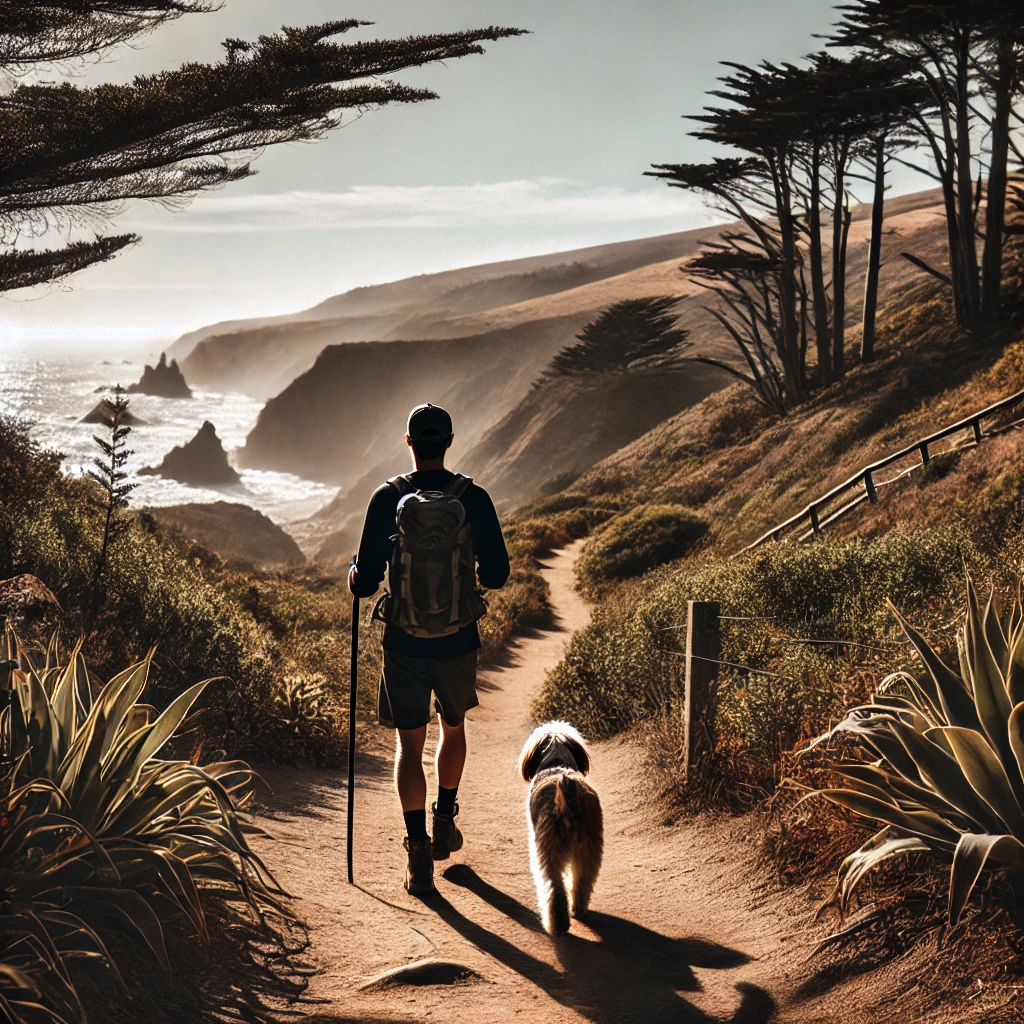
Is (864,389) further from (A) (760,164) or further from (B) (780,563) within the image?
(B) (780,563)

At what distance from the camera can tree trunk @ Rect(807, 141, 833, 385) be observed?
27234mm

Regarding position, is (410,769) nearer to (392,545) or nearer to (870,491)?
(392,545)

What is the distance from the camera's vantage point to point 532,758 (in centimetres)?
445

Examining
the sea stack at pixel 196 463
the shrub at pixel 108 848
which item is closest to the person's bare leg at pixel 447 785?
the shrub at pixel 108 848

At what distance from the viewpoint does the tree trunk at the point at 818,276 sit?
27.2 meters

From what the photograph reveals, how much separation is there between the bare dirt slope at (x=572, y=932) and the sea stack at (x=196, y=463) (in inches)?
3078

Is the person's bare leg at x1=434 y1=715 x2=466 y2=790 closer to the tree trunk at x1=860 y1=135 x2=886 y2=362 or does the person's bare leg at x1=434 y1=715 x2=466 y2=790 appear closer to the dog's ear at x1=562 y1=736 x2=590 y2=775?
the dog's ear at x1=562 y1=736 x2=590 y2=775

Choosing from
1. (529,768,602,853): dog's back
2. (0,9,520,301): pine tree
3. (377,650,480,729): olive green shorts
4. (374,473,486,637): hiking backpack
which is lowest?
(529,768,602,853): dog's back

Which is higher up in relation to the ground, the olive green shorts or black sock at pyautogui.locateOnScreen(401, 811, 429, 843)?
the olive green shorts

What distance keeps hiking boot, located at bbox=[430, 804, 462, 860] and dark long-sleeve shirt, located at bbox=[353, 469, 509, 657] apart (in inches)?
37.8

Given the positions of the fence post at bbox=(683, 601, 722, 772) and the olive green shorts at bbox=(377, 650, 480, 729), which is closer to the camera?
the olive green shorts at bbox=(377, 650, 480, 729)

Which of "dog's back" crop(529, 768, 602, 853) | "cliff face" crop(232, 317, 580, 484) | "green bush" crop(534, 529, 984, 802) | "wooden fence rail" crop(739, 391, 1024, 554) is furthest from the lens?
"cliff face" crop(232, 317, 580, 484)

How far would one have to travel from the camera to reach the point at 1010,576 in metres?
6.97

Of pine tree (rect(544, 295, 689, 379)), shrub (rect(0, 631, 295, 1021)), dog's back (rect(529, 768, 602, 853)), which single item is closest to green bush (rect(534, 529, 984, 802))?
dog's back (rect(529, 768, 602, 853))
